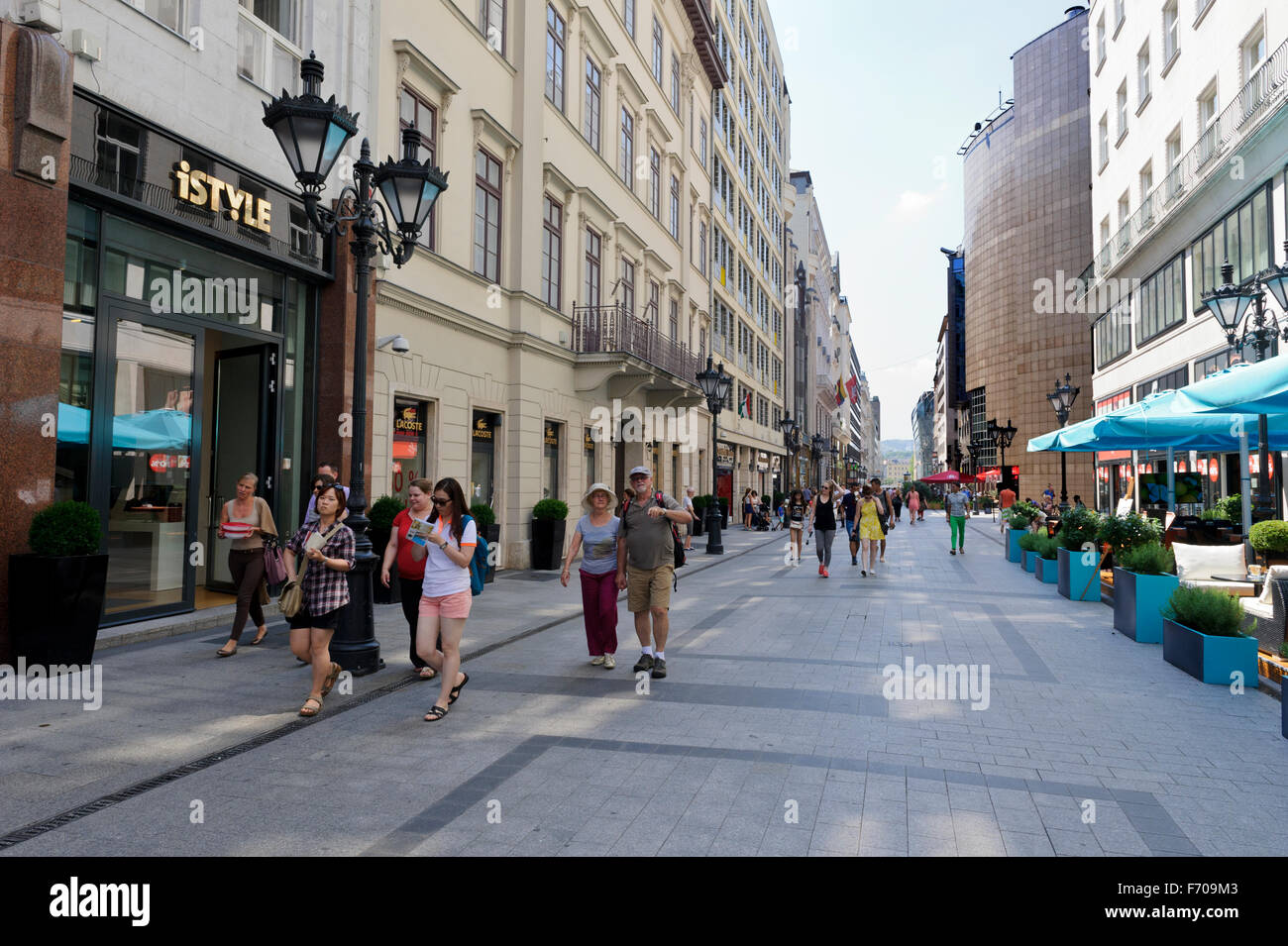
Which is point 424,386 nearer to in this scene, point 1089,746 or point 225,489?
point 225,489

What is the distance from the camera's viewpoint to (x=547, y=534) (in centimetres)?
1611

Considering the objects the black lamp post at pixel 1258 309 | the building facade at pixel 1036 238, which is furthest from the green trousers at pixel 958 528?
the building facade at pixel 1036 238

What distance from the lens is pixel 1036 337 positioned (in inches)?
2736

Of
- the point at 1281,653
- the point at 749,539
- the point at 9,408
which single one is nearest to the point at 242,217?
the point at 9,408

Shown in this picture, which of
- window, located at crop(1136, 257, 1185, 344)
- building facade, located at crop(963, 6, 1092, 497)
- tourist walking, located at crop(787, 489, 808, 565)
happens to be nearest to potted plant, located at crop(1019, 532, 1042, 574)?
tourist walking, located at crop(787, 489, 808, 565)

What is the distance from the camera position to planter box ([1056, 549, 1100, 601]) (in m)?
12.0

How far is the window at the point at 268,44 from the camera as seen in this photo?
10070 millimetres

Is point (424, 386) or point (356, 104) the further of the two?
point (424, 386)

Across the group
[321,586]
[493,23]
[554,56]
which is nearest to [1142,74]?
[554,56]

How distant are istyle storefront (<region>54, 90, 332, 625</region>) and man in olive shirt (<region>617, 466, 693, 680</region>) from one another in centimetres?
550

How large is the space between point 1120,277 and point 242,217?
102 feet

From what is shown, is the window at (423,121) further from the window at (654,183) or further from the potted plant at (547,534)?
the window at (654,183)

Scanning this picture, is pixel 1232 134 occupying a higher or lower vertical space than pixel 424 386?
higher

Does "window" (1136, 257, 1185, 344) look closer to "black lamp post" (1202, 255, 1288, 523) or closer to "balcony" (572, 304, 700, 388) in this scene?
"black lamp post" (1202, 255, 1288, 523)
